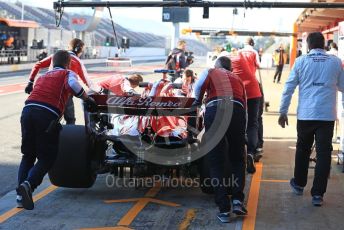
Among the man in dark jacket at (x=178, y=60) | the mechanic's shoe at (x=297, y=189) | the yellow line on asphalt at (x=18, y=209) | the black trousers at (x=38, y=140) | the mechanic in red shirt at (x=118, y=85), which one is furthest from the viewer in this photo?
the man in dark jacket at (x=178, y=60)

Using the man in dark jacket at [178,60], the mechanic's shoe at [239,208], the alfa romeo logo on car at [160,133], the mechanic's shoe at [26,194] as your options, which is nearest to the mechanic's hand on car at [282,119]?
the alfa romeo logo on car at [160,133]

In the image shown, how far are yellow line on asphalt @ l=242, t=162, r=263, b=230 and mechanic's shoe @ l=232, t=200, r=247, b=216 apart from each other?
0.06m

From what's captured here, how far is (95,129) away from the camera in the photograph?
698 centimetres

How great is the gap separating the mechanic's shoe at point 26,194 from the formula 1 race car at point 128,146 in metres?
0.74

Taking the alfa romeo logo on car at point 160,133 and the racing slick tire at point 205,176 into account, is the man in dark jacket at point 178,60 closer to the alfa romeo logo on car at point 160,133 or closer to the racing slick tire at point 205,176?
the alfa romeo logo on car at point 160,133

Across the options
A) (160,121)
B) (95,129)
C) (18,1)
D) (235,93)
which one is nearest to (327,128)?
(235,93)

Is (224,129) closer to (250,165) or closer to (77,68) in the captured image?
(250,165)

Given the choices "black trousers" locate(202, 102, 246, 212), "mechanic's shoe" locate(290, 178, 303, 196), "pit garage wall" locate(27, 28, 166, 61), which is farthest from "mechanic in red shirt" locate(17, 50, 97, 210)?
"pit garage wall" locate(27, 28, 166, 61)

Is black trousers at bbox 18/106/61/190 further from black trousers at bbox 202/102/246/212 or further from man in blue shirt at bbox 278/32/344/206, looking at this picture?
man in blue shirt at bbox 278/32/344/206

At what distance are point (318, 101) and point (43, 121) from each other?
117 inches

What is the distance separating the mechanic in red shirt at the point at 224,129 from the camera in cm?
619

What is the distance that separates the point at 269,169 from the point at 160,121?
Answer: 2255 millimetres

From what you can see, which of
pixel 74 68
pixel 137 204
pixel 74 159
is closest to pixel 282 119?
pixel 137 204

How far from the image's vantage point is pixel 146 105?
22.0 ft
